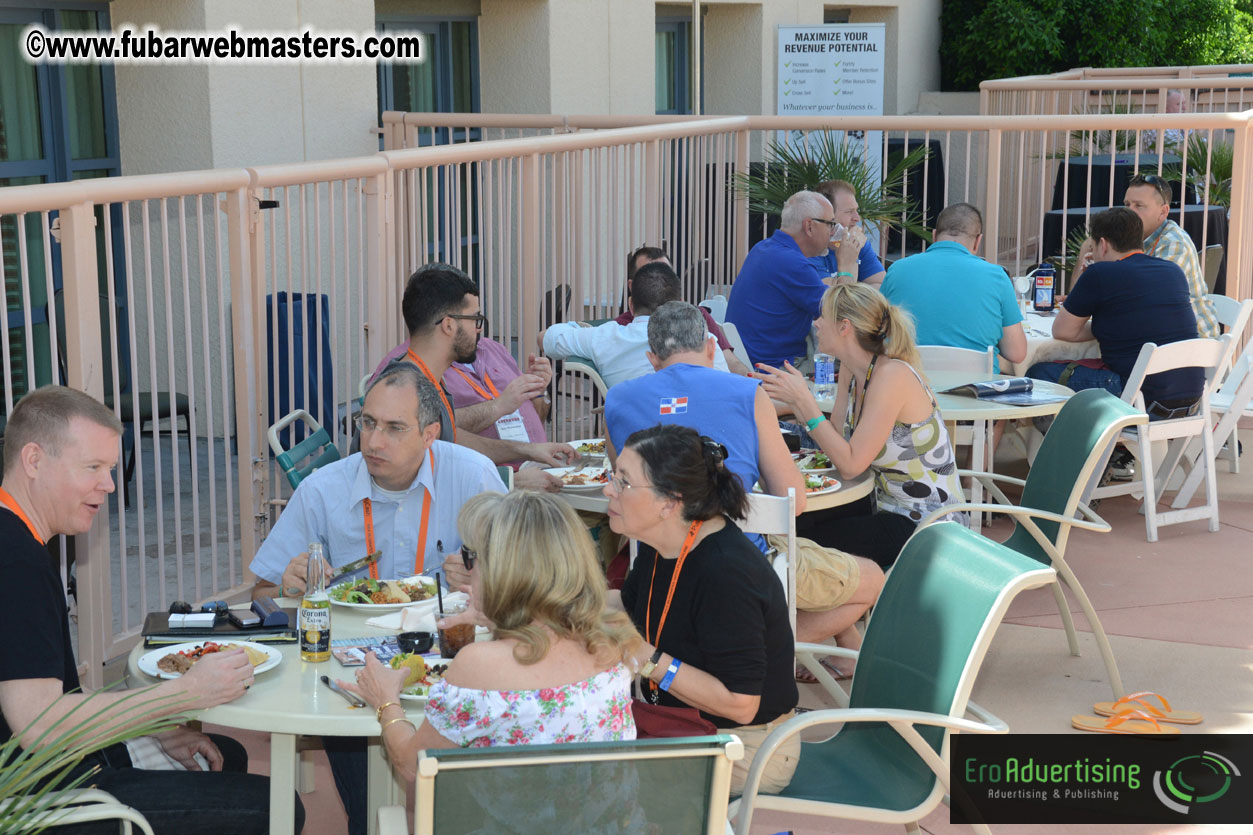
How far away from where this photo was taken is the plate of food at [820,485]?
180 inches

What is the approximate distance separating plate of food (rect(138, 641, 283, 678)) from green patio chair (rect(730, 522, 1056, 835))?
3.54ft

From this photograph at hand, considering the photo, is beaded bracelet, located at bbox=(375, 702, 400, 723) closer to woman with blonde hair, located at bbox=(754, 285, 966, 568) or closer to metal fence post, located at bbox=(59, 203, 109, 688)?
metal fence post, located at bbox=(59, 203, 109, 688)

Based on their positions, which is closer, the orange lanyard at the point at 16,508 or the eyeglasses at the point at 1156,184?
the orange lanyard at the point at 16,508

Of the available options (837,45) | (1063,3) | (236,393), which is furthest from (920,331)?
(1063,3)

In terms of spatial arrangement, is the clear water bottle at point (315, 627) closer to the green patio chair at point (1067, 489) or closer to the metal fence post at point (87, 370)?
the metal fence post at point (87, 370)

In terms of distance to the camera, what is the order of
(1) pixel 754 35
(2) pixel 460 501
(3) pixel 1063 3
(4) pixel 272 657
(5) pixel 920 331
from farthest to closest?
(3) pixel 1063 3 → (1) pixel 754 35 → (5) pixel 920 331 → (2) pixel 460 501 → (4) pixel 272 657

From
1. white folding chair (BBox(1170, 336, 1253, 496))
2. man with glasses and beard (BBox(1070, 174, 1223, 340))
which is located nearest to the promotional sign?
man with glasses and beard (BBox(1070, 174, 1223, 340))

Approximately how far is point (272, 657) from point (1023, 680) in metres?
2.97

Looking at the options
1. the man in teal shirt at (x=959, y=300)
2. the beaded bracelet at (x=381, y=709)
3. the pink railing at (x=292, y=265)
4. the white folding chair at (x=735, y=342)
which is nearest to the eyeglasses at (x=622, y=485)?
the beaded bracelet at (x=381, y=709)

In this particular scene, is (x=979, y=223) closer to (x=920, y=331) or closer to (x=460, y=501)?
(x=920, y=331)

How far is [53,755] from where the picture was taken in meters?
2.30

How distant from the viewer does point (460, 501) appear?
378 centimetres

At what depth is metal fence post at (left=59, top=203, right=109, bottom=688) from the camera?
3955 millimetres

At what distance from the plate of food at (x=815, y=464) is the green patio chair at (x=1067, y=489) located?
0.40 meters
